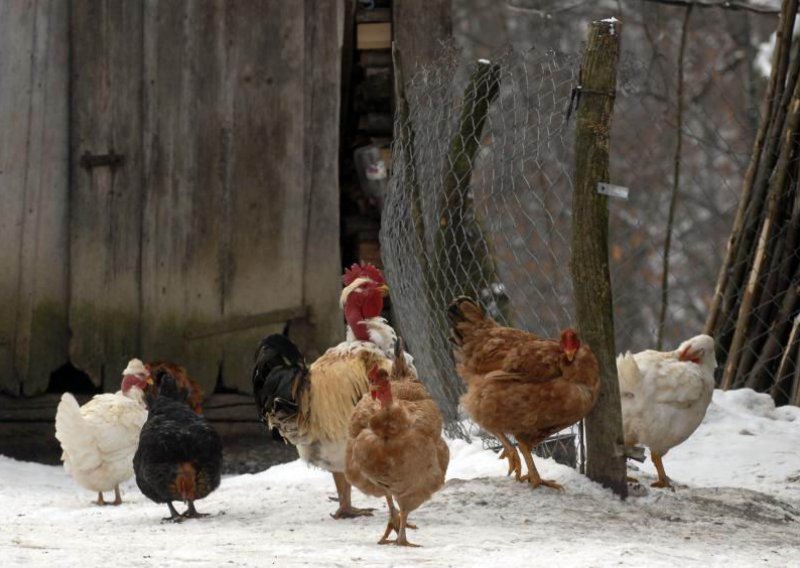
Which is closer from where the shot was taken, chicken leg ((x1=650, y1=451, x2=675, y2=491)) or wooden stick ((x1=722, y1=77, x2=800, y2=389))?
chicken leg ((x1=650, y1=451, x2=675, y2=491))

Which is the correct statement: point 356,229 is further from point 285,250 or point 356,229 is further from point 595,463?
point 595,463

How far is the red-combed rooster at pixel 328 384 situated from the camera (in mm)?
6988

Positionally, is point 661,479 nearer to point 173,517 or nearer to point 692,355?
point 692,355

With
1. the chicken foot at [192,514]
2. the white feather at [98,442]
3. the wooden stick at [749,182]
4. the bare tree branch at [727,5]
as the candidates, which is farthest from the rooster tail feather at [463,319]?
the bare tree branch at [727,5]

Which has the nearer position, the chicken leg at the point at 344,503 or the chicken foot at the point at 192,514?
the chicken leg at the point at 344,503

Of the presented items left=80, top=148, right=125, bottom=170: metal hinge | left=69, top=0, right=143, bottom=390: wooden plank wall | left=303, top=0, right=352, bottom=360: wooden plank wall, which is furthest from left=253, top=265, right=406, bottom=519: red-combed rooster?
left=80, top=148, right=125, bottom=170: metal hinge

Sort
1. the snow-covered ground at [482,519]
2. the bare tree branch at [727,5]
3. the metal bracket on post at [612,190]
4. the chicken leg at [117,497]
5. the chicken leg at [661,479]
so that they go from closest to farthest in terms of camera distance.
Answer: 1. the snow-covered ground at [482,519]
2. the metal bracket on post at [612,190]
3. the chicken leg at [661,479]
4. the chicken leg at [117,497]
5. the bare tree branch at [727,5]

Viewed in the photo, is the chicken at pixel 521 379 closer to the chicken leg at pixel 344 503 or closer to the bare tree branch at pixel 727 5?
the chicken leg at pixel 344 503

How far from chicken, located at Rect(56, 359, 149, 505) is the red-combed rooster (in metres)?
1.24

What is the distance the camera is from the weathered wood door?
9227 mm

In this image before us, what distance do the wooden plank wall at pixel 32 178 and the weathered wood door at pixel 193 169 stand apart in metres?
0.10

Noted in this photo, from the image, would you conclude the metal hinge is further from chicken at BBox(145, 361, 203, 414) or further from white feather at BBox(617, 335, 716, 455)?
white feather at BBox(617, 335, 716, 455)

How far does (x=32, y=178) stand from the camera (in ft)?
30.1

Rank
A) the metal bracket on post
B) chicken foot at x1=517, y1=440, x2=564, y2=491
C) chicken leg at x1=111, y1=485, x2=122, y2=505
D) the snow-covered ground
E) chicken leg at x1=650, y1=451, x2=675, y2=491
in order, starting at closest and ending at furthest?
the snow-covered ground, the metal bracket on post, chicken foot at x1=517, y1=440, x2=564, y2=491, chicken leg at x1=650, y1=451, x2=675, y2=491, chicken leg at x1=111, y1=485, x2=122, y2=505
